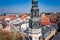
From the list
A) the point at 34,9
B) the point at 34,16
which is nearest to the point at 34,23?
the point at 34,16

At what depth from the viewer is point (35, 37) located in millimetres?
3654

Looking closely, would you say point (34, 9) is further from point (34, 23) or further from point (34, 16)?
point (34, 23)

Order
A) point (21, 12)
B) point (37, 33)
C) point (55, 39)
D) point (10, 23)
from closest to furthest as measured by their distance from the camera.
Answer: point (37, 33) < point (55, 39) < point (21, 12) < point (10, 23)

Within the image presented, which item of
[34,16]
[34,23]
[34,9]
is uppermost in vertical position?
[34,9]

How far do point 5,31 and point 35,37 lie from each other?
33.8 inches

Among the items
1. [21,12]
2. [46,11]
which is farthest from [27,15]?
[46,11]

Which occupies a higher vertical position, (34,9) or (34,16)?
(34,9)

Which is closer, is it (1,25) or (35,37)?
(35,37)

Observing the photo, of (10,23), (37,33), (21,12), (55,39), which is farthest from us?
(10,23)

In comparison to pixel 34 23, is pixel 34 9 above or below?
above

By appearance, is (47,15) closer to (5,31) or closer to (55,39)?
(55,39)

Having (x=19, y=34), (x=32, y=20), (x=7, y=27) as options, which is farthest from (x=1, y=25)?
(x=32, y=20)

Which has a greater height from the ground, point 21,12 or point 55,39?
point 21,12

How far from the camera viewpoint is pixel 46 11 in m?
4.15
